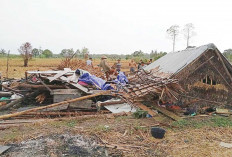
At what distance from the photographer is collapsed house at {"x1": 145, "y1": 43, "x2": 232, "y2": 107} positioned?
762 cm

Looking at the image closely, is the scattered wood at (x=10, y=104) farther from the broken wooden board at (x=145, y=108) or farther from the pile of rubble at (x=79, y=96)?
the broken wooden board at (x=145, y=108)

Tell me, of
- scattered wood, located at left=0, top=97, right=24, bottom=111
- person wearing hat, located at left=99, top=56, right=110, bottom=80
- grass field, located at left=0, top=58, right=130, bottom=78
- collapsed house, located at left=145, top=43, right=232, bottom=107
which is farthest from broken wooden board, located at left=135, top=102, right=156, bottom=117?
Answer: grass field, located at left=0, top=58, right=130, bottom=78

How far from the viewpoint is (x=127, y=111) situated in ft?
25.5

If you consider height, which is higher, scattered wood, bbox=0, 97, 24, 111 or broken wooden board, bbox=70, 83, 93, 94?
broken wooden board, bbox=70, 83, 93, 94

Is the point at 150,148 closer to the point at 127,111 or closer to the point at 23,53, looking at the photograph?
the point at 127,111

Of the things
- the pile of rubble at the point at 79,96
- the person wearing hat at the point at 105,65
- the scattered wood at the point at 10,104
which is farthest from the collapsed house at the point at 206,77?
the scattered wood at the point at 10,104

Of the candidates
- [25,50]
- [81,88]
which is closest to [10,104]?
[81,88]

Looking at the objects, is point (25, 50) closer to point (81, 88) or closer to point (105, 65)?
point (105, 65)

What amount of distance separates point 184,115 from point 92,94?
361cm

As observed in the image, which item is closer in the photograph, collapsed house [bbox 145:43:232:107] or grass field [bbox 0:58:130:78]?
collapsed house [bbox 145:43:232:107]

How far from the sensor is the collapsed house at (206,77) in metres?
7.62

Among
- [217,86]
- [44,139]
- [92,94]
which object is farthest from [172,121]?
[44,139]

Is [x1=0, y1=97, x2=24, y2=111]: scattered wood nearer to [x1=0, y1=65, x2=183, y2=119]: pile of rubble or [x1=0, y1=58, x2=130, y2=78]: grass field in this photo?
[x1=0, y1=65, x2=183, y2=119]: pile of rubble

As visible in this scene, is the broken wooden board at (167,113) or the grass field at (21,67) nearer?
the broken wooden board at (167,113)
